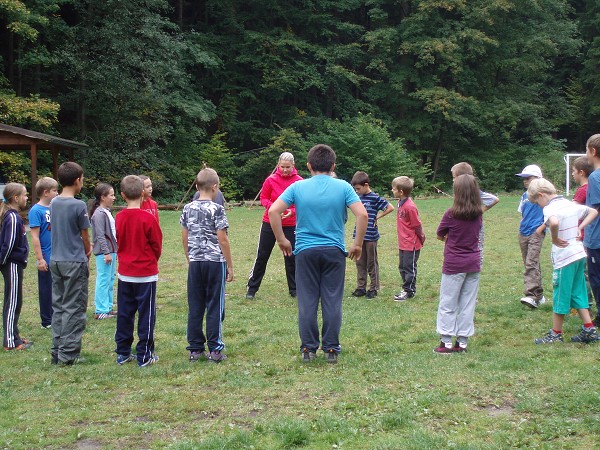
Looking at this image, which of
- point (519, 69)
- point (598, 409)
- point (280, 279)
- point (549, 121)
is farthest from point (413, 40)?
point (598, 409)

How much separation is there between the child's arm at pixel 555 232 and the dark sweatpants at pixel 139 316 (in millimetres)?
3914

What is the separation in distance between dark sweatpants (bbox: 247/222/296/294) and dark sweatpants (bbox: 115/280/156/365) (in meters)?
3.35

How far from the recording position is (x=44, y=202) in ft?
24.8

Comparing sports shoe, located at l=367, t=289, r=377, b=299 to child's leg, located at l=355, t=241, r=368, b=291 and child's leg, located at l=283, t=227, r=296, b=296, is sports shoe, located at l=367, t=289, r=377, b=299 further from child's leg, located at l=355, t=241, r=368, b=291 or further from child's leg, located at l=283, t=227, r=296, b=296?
child's leg, located at l=283, t=227, r=296, b=296

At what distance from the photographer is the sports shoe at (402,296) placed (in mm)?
9805

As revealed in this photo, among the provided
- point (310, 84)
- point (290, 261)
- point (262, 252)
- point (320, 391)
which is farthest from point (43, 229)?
point (310, 84)

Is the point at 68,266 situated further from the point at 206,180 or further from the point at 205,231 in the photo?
the point at 206,180

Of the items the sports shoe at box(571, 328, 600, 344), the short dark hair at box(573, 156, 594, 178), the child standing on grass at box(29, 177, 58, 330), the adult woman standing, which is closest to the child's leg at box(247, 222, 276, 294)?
the adult woman standing

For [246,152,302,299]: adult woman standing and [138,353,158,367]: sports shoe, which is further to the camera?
[246,152,302,299]: adult woman standing

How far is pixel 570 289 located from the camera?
676 cm

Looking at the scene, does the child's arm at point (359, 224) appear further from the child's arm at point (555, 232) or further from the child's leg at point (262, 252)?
the child's leg at point (262, 252)

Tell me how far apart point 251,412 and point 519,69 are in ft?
136

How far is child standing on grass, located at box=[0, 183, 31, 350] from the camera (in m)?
7.20

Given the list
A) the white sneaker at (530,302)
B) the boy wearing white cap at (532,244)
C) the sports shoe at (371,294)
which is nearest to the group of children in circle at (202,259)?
the boy wearing white cap at (532,244)
